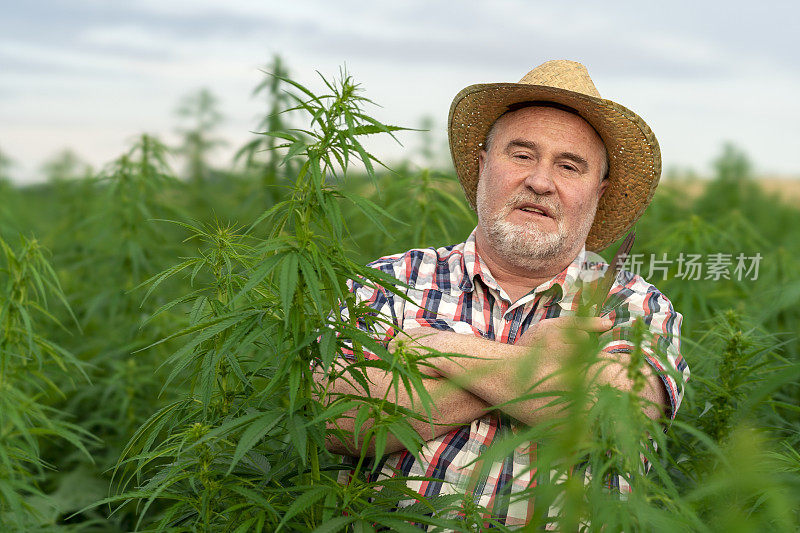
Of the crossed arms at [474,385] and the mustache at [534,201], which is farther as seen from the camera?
the mustache at [534,201]

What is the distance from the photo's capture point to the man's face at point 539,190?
8.87ft

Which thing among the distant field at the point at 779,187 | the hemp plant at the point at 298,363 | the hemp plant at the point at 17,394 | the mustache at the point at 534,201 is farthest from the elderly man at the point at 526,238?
the distant field at the point at 779,187

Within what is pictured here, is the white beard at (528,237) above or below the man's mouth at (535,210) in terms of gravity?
below

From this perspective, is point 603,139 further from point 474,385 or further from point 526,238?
point 474,385

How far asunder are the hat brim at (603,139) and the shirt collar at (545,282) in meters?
0.53

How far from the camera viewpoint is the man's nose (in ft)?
8.86

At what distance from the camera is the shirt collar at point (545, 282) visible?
2.67m

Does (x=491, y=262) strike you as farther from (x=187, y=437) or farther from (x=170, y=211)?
(x=170, y=211)

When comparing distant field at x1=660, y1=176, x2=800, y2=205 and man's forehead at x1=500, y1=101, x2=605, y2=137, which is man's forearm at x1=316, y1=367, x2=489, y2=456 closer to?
man's forehead at x1=500, y1=101, x2=605, y2=137

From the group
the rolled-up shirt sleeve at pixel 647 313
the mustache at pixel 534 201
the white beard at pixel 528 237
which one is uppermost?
the mustache at pixel 534 201

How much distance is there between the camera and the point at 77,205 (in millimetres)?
5605

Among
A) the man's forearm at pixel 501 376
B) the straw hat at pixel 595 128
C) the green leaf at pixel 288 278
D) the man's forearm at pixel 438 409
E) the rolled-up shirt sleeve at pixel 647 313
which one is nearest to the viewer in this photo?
the green leaf at pixel 288 278

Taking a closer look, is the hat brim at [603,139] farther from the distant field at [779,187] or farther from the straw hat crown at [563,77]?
the distant field at [779,187]

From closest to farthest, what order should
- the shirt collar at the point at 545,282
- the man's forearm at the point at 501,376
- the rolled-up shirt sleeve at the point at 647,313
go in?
1. the man's forearm at the point at 501,376
2. the rolled-up shirt sleeve at the point at 647,313
3. the shirt collar at the point at 545,282
